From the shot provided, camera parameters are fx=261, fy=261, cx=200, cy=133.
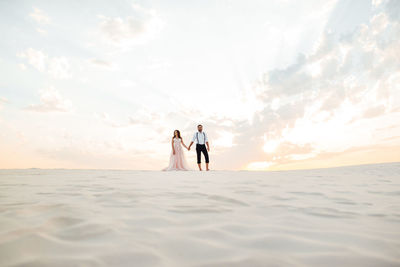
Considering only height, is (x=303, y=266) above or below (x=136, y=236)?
below

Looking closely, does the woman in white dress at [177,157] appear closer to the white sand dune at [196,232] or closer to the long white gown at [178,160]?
the long white gown at [178,160]

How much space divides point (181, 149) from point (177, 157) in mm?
448

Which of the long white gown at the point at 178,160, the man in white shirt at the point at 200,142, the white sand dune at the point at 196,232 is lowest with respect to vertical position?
the white sand dune at the point at 196,232

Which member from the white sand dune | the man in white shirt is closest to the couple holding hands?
the man in white shirt

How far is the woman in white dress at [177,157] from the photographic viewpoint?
12.8 metres

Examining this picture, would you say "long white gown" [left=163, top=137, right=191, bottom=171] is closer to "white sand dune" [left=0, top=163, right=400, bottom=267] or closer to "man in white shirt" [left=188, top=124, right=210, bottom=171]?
"man in white shirt" [left=188, top=124, right=210, bottom=171]

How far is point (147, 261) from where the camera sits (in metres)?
1.39

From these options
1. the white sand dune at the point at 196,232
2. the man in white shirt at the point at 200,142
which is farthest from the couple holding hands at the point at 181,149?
the white sand dune at the point at 196,232

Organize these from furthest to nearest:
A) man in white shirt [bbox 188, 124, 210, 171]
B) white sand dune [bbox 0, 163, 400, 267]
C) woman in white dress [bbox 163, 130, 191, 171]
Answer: woman in white dress [bbox 163, 130, 191, 171], man in white shirt [bbox 188, 124, 210, 171], white sand dune [bbox 0, 163, 400, 267]

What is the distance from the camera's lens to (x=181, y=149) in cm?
1298

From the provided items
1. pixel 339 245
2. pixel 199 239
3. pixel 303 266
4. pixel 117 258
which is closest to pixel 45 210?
pixel 117 258

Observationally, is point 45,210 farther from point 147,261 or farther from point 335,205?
point 335,205

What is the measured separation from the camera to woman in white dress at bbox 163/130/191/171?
1277 cm

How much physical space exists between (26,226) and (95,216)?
51 cm
